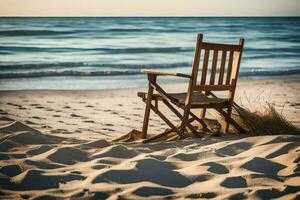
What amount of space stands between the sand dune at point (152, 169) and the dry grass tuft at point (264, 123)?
2.22 feet

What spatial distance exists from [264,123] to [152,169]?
1.98m

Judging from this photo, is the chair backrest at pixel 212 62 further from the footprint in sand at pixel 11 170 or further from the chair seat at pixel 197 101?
the footprint in sand at pixel 11 170

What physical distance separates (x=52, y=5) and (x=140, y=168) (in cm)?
3976

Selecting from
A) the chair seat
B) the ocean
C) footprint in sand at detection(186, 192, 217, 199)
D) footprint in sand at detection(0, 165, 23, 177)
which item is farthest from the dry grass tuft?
the ocean

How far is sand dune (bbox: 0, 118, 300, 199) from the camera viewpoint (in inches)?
109

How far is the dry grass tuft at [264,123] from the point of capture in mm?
4598

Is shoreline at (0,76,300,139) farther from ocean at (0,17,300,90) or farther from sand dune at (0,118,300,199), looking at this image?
ocean at (0,17,300,90)

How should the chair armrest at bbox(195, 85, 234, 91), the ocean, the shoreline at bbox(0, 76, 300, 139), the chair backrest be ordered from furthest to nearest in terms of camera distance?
the ocean < the shoreline at bbox(0, 76, 300, 139) < the chair armrest at bbox(195, 85, 234, 91) < the chair backrest

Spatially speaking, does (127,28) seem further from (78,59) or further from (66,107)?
(66,107)

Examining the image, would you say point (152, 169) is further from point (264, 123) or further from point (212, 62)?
point (264, 123)

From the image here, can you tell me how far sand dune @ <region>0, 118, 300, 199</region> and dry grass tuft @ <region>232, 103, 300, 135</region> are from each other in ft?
2.22

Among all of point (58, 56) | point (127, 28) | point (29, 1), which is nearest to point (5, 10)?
point (29, 1)

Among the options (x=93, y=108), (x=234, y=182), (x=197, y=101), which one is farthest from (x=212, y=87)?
(x=93, y=108)

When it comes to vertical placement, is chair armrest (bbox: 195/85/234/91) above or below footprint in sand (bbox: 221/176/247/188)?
above
